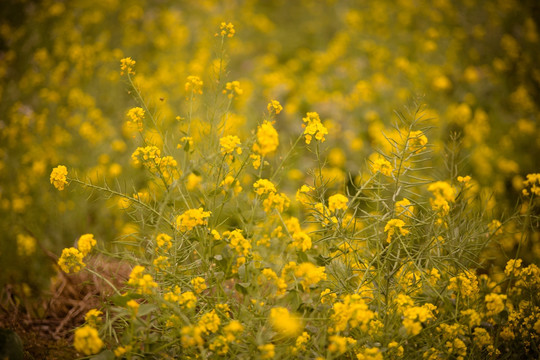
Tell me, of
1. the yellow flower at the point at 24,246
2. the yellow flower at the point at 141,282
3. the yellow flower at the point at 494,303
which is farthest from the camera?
the yellow flower at the point at 24,246

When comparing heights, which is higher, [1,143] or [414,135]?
[414,135]

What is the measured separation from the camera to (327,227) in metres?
1.77

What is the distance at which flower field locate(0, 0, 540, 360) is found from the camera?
1504 millimetres

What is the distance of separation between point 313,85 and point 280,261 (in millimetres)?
4462

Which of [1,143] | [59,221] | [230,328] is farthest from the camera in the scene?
[1,143]

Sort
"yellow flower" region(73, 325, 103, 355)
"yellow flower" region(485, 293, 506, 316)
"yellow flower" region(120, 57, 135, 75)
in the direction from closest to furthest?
"yellow flower" region(73, 325, 103, 355) → "yellow flower" region(485, 293, 506, 316) → "yellow flower" region(120, 57, 135, 75)

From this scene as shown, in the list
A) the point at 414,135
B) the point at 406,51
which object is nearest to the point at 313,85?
the point at 406,51

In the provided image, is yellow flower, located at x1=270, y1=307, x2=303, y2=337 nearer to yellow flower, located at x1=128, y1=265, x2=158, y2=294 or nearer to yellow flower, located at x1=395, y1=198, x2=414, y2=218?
yellow flower, located at x1=128, y1=265, x2=158, y2=294

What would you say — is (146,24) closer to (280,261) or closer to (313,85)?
(313,85)

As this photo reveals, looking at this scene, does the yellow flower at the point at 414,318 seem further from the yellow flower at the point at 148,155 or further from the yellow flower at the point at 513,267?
the yellow flower at the point at 148,155

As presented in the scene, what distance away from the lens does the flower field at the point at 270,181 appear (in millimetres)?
1504

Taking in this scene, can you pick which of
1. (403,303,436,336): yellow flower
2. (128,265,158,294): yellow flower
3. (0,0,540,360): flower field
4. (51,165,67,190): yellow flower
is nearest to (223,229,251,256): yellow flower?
(0,0,540,360): flower field

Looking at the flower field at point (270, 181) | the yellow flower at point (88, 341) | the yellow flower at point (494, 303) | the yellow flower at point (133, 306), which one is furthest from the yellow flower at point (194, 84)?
the yellow flower at point (494, 303)

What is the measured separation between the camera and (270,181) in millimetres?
1797
